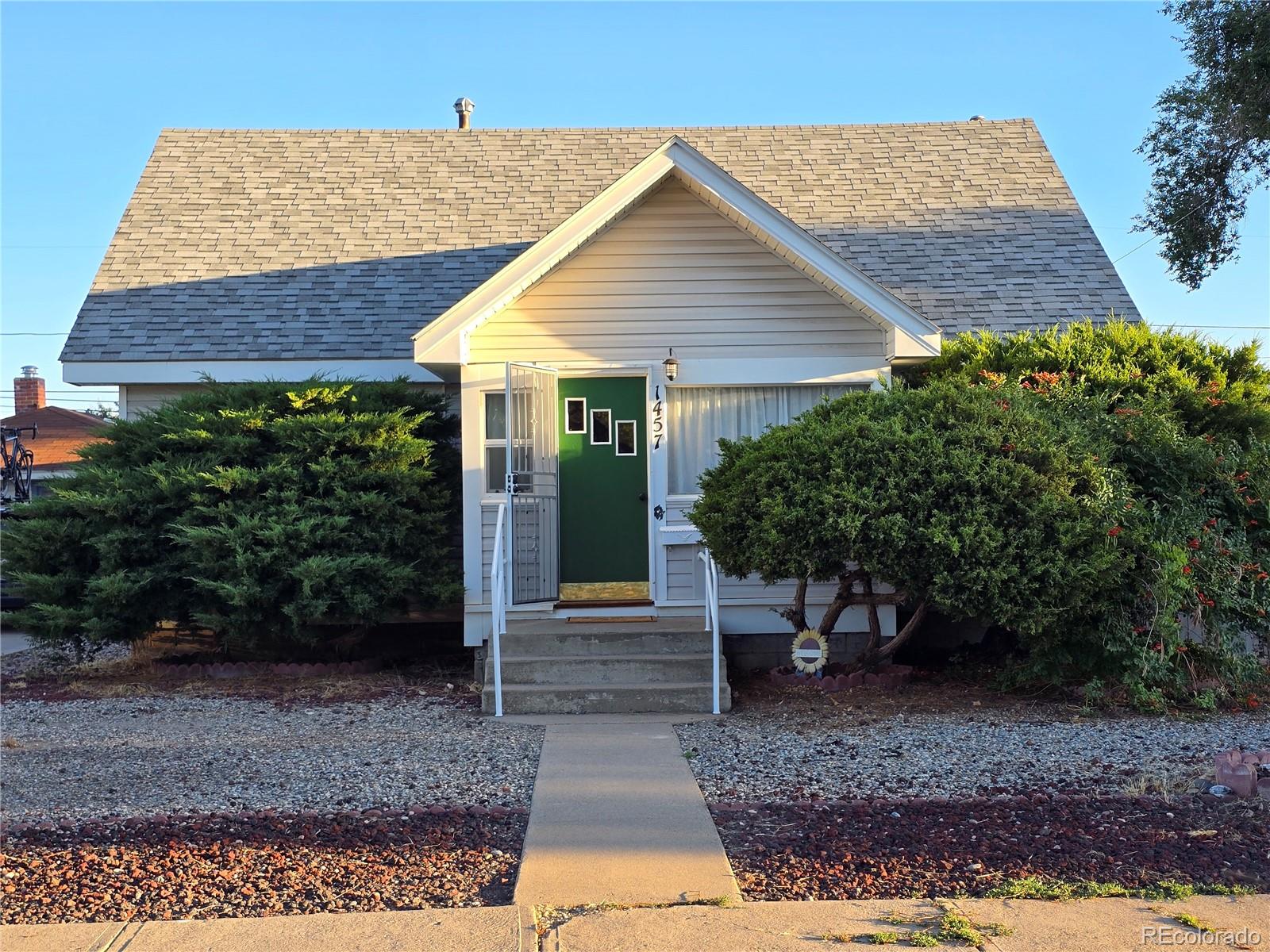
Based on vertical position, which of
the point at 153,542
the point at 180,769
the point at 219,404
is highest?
the point at 219,404

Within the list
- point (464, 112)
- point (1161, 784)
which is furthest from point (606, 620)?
point (464, 112)

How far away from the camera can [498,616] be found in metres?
8.51

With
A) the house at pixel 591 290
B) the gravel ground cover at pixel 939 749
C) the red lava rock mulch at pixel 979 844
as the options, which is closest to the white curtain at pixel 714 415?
the house at pixel 591 290

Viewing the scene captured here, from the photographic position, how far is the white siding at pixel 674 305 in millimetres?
9773

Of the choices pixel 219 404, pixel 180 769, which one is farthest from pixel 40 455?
pixel 180 769

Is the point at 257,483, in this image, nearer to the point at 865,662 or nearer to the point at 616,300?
the point at 616,300

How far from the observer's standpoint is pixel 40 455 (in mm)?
24734

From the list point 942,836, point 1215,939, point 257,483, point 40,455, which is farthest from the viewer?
point 40,455

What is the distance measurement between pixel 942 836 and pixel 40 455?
24.9m

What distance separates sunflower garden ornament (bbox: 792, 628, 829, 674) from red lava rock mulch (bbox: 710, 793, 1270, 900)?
322 centimetres

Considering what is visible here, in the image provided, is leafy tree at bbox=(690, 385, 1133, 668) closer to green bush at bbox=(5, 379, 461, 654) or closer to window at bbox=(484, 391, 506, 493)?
window at bbox=(484, 391, 506, 493)

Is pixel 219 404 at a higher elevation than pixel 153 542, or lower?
higher

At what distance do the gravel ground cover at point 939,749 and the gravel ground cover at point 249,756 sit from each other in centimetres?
130

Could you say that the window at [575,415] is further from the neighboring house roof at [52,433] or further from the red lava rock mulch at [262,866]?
the neighboring house roof at [52,433]
